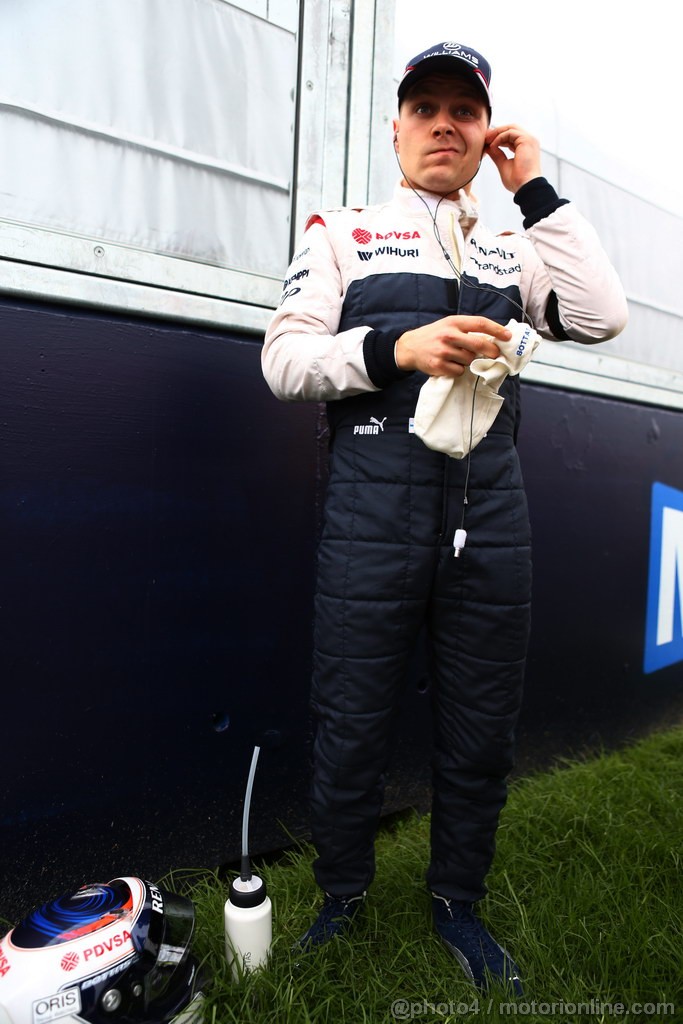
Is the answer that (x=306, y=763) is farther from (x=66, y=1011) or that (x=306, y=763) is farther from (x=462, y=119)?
(x=462, y=119)

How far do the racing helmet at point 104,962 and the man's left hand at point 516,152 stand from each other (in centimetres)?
155

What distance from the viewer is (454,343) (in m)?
1.27

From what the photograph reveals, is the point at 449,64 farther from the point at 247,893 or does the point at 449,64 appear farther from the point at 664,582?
the point at 664,582

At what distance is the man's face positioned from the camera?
1520mm

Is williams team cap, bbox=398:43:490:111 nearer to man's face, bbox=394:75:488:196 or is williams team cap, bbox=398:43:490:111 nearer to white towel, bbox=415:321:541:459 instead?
man's face, bbox=394:75:488:196

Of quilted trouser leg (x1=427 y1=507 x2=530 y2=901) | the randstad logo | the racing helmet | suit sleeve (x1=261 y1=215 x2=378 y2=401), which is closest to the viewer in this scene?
the racing helmet

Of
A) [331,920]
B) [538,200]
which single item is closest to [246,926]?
[331,920]

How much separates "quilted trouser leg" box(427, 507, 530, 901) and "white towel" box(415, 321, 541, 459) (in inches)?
9.8

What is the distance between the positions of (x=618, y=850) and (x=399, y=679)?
0.92 metres

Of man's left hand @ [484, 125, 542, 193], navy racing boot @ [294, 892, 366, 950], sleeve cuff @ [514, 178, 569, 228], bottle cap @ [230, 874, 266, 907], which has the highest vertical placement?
man's left hand @ [484, 125, 542, 193]

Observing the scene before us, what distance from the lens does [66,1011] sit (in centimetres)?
108

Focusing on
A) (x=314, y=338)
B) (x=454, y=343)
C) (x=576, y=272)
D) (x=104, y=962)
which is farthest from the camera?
(x=576, y=272)

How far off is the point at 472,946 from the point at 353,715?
516 millimetres

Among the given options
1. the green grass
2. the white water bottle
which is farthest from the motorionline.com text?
the white water bottle
